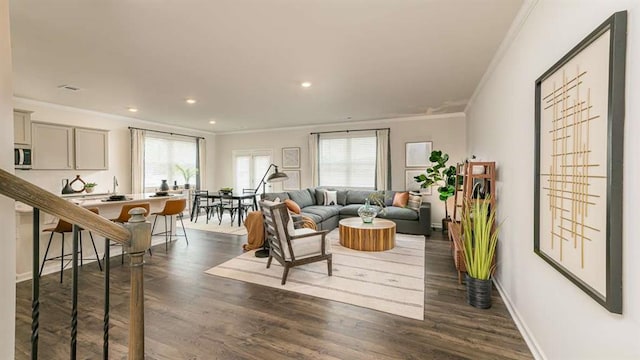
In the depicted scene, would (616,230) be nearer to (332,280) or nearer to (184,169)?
(332,280)

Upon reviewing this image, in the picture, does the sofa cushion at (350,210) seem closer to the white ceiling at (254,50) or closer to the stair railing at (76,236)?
the white ceiling at (254,50)

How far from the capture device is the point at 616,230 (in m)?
1.15

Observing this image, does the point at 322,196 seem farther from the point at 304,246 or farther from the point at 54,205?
the point at 54,205

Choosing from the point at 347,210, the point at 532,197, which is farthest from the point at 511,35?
the point at 347,210

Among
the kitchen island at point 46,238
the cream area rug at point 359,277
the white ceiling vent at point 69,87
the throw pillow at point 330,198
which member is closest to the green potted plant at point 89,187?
the kitchen island at point 46,238

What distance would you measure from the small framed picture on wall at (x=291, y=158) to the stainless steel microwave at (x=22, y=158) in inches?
204

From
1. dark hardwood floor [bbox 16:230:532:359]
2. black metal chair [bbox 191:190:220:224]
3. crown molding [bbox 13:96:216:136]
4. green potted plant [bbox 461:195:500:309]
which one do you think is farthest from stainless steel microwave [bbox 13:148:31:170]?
green potted plant [bbox 461:195:500:309]

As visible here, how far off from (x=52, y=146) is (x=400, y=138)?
715 cm

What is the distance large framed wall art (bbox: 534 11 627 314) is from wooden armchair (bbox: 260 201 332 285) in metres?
2.20

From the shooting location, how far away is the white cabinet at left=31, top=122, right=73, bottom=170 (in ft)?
15.6

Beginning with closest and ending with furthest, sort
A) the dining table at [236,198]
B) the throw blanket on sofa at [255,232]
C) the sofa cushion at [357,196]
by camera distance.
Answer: the throw blanket on sofa at [255,232]
the dining table at [236,198]
the sofa cushion at [357,196]

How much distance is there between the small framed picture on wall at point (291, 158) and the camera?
7.88 m

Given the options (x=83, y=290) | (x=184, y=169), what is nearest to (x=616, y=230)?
(x=83, y=290)

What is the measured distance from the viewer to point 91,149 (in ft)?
18.3
